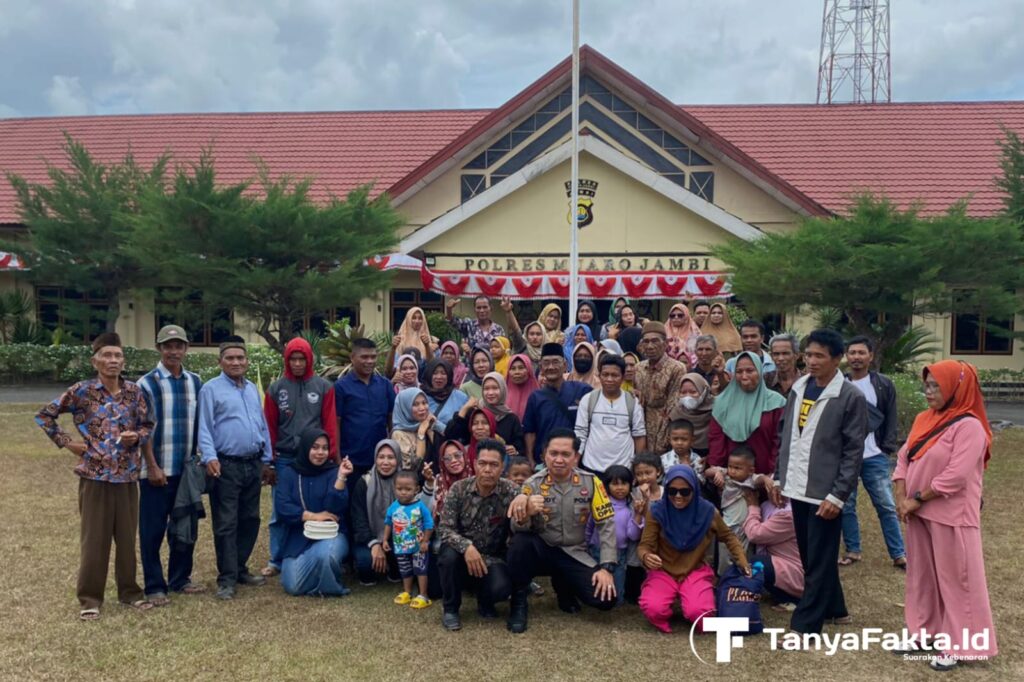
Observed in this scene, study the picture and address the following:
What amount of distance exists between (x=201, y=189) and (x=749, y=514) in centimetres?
945

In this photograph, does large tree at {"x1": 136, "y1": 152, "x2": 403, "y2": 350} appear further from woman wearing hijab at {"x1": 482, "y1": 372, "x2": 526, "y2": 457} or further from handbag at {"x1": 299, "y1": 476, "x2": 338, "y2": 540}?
handbag at {"x1": 299, "y1": 476, "x2": 338, "y2": 540}

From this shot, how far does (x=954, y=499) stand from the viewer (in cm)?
407

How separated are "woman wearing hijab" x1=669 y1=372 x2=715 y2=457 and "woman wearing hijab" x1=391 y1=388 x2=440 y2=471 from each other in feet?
5.68

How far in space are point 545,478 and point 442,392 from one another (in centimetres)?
153

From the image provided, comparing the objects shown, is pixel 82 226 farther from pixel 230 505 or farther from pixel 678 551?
pixel 678 551

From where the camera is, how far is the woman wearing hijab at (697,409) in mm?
5609

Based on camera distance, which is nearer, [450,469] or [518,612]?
[518,612]

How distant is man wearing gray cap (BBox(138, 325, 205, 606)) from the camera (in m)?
4.97

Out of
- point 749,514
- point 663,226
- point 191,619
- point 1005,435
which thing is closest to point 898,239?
point 1005,435

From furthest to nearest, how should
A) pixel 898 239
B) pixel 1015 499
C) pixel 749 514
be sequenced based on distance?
pixel 898 239
pixel 1015 499
pixel 749 514

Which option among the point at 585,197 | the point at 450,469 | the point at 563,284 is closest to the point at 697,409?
the point at 450,469

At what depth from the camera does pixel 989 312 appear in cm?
1159

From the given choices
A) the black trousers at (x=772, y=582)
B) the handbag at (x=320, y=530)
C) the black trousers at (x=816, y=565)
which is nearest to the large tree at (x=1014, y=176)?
the black trousers at (x=772, y=582)

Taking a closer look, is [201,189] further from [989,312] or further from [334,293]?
[989,312]
